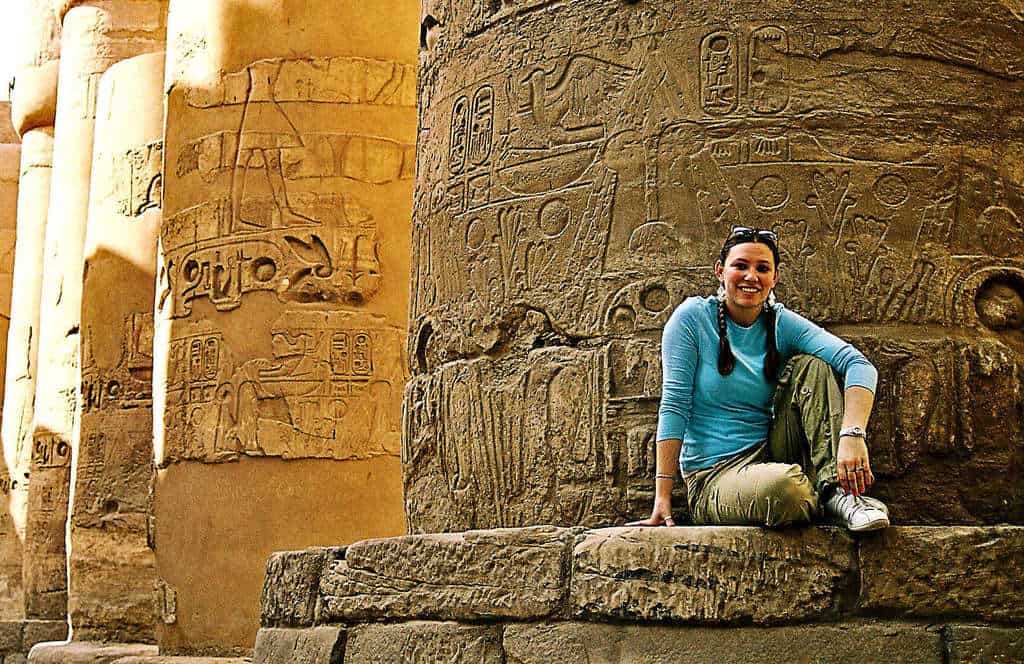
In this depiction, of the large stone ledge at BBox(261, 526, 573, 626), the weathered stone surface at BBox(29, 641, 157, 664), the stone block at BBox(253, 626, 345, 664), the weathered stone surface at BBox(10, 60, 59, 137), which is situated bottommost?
the weathered stone surface at BBox(29, 641, 157, 664)

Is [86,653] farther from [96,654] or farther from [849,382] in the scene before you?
[849,382]

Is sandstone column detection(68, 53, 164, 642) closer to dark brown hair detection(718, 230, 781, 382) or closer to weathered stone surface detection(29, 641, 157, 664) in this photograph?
weathered stone surface detection(29, 641, 157, 664)

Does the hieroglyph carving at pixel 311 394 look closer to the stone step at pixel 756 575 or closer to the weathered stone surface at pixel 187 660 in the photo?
the weathered stone surface at pixel 187 660

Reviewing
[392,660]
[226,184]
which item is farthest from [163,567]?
[392,660]

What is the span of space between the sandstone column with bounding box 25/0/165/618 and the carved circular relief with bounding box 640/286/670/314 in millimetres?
9071

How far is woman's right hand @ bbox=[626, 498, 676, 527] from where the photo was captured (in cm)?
452

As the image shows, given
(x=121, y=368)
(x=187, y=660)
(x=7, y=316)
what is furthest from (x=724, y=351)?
(x=7, y=316)

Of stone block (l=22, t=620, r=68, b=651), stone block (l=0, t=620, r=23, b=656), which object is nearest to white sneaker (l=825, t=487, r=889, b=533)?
stone block (l=22, t=620, r=68, b=651)

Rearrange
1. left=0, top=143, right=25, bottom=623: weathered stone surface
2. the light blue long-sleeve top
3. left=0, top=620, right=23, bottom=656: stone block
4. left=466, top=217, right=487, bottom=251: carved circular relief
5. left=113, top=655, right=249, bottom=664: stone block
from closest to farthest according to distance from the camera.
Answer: the light blue long-sleeve top, left=466, top=217, right=487, bottom=251: carved circular relief, left=113, top=655, right=249, bottom=664: stone block, left=0, top=620, right=23, bottom=656: stone block, left=0, top=143, right=25, bottom=623: weathered stone surface

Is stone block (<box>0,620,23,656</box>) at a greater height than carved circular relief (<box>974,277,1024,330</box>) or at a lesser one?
lesser

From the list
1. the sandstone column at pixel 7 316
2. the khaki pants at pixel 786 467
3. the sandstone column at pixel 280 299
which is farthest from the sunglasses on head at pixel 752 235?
the sandstone column at pixel 7 316

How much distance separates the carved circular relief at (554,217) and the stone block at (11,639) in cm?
964

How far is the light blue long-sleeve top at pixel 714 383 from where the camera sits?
182 inches

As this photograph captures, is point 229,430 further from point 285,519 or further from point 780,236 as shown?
point 780,236
